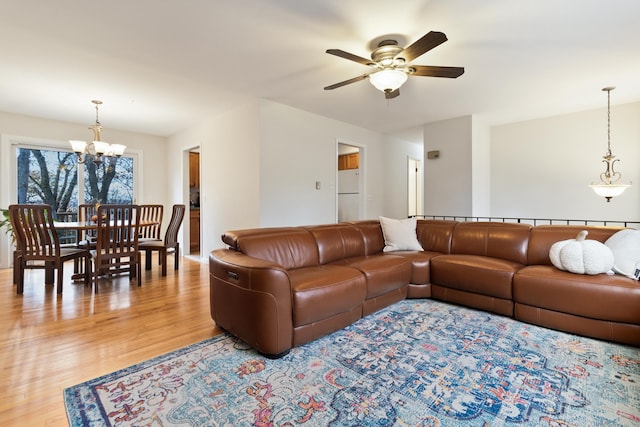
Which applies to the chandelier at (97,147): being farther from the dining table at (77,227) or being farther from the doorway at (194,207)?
the doorway at (194,207)

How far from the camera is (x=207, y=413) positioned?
149 cm

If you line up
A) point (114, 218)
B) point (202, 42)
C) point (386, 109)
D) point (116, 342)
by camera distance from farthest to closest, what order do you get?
point (386, 109) → point (114, 218) → point (202, 42) → point (116, 342)

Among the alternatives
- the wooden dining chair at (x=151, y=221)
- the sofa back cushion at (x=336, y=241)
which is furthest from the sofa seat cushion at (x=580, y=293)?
the wooden dining chair at (x=151, y=221)

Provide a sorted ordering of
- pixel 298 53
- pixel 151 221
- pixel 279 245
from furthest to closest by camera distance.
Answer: pixel 151 221 → pixel 298 53 → pixel 279 245

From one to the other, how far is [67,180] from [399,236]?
19.6 ft

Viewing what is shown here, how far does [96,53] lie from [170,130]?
3.30 meters

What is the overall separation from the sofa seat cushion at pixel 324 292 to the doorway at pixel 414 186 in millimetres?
5105

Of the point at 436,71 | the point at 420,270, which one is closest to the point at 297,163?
the point at 420,270

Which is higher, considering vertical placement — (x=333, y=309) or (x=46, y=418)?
(x=333, y=309)

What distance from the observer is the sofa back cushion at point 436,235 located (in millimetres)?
3639

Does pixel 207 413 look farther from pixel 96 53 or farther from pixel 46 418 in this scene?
pixel 96 53

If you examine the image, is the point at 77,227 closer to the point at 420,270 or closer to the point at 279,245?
the point at 279,245

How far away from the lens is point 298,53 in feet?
9.58

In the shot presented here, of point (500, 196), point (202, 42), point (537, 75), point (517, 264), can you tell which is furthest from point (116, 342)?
point (500, 196)
